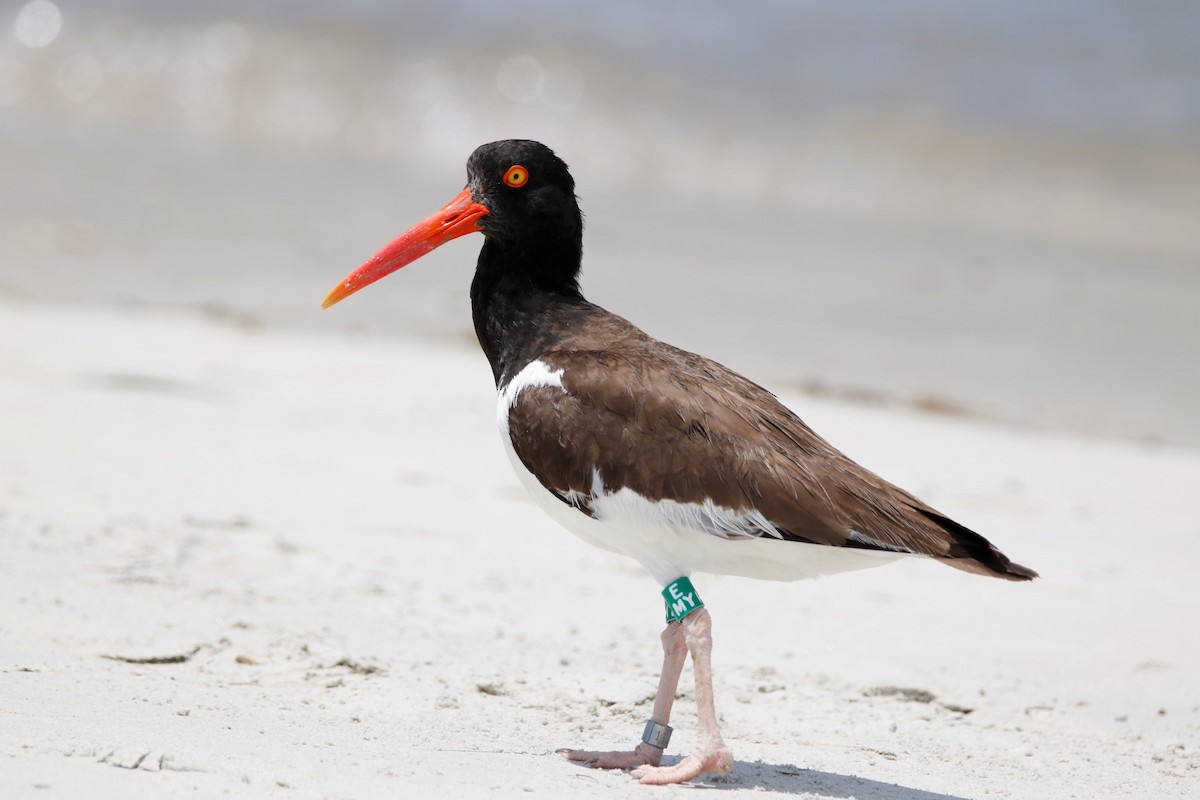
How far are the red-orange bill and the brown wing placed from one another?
682 millimetres

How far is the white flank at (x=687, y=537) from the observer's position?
377cm

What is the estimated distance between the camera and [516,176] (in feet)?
14.7

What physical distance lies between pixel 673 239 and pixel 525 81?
19.5ft

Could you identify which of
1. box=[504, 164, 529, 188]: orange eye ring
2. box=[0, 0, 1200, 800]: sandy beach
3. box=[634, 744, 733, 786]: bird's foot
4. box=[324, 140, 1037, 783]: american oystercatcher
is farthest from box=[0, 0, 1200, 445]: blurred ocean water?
box=[634, 744, 733, 786]: bird's foot

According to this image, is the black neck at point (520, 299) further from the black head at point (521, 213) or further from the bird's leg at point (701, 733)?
the bird's leg at point (701, 733)

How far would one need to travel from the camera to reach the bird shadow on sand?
12.6 feet

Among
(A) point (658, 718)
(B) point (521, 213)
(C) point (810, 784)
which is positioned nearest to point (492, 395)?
(B) point (521, 213)

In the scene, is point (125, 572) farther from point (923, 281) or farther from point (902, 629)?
point (923, 281)

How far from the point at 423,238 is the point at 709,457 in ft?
4.70

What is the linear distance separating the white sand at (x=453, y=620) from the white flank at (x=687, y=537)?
65 centimetres

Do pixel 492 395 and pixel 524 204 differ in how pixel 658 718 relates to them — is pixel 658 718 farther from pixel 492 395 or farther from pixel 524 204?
pixel 492 395

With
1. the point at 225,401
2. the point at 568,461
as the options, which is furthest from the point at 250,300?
the point at 568,461

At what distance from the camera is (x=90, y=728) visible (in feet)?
11.6

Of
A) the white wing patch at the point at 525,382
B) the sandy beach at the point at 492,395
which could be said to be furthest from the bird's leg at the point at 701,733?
the white wing patch at the point at 525,382
